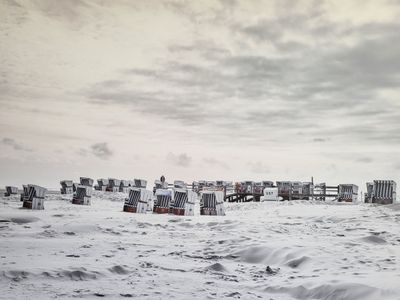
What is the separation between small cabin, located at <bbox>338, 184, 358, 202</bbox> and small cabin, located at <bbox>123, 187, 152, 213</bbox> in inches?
709

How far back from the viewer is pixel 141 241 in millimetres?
10359

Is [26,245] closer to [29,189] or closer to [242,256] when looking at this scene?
[242,256]

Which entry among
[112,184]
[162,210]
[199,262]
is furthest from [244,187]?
[199,262]

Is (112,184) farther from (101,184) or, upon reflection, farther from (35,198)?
(35,198)

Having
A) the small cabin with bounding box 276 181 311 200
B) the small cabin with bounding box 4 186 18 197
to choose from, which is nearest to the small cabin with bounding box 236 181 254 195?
the small cabin with bounding box 276 181 311 200

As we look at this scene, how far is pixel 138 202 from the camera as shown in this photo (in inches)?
805

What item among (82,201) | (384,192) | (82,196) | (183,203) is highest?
(384,192)

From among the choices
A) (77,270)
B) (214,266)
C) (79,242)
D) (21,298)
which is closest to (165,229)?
(79,242)

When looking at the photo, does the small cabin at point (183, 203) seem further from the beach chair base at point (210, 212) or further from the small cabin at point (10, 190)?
the small cabin at point (10, 190)

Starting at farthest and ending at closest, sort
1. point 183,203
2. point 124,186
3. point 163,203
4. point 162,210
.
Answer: point 124,186 < point 163,203 < point 162,210 < point 183,203

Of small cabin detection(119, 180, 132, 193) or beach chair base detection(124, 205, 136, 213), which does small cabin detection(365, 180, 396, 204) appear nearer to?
beach chair base detection(124, 205, 136, 213)

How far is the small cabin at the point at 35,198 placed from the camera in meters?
19.8

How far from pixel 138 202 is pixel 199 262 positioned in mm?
12921

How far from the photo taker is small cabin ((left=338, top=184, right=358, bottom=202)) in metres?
32.4
